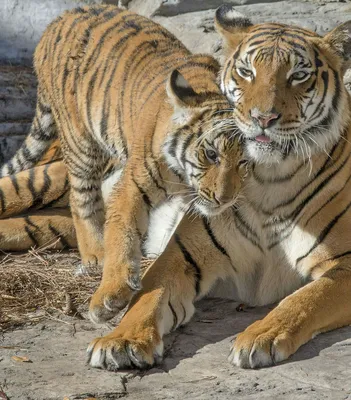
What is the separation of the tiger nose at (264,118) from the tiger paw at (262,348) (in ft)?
2.23

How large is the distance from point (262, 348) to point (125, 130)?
5.22ft

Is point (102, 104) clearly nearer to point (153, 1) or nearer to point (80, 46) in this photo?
point (80, 46)

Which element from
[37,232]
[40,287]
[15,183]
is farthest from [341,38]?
[15,183]

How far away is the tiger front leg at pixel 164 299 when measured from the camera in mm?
3051

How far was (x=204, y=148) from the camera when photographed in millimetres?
3625

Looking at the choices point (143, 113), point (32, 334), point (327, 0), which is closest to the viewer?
point (32, 334)

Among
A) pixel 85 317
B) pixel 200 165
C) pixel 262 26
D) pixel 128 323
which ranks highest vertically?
pixel 262 26

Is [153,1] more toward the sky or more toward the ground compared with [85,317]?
more toward the sky

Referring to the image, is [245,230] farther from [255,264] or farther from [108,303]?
[108,303]

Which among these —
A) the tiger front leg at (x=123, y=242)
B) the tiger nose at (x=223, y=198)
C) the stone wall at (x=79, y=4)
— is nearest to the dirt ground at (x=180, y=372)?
the tiger front leg at (x=123, y=242)

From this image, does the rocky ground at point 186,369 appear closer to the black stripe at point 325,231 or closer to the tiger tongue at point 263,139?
the black stripe at point 325,231

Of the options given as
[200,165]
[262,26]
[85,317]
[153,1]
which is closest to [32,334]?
[85,317]

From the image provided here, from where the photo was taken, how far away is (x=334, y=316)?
3.29 m

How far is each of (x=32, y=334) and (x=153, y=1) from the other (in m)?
2.83
